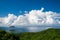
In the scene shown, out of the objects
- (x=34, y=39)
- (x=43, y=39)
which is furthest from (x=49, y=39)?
(x=34, y=39)

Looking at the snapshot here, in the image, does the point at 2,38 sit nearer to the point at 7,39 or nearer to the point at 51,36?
the point at 7,39

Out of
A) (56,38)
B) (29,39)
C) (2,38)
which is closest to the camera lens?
(2,38)

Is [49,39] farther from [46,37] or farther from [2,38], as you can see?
[2,38]

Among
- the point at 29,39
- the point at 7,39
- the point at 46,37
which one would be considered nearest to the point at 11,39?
the point at 7,39

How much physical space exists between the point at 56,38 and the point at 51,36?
9.43 meters

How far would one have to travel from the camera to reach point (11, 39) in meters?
182

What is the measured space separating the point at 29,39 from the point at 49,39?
2585cm

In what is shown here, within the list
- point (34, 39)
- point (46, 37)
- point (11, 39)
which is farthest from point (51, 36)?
point (11, 39)

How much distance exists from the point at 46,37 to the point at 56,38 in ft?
41.1

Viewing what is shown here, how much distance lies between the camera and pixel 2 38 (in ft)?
577

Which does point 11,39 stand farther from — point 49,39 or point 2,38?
point 49,39

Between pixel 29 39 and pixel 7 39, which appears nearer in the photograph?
pixel 7 39

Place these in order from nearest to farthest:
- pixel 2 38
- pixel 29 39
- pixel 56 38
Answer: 1. pixel 2 38
2. pixel 56 38
3. pixel 29 39

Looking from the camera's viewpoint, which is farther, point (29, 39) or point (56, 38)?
point (29, 39)
